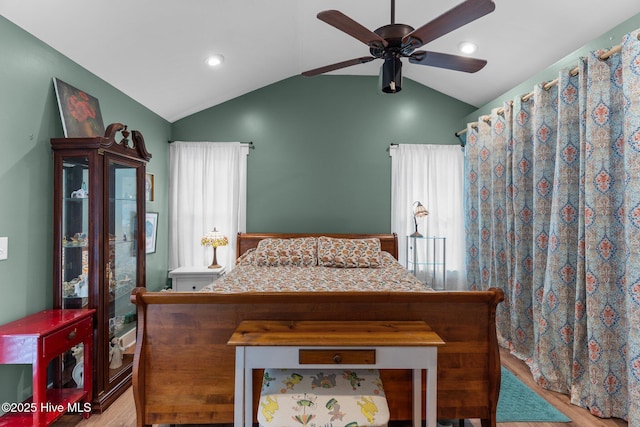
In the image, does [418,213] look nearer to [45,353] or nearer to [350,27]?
[350,27]

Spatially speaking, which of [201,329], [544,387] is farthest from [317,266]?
[544,387]

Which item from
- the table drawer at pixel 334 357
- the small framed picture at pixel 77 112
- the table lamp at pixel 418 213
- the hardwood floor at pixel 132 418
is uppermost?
the small framed picture at pixel 77 112

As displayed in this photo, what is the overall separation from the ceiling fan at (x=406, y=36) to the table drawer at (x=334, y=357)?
1.47 metres

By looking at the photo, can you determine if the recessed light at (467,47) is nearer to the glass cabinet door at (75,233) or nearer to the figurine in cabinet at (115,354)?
the glass cabinet door at (75,233)

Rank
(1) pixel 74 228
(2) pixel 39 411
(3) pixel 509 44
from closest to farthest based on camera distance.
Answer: (2) pixel 39 411
(1) pixel 74 228
(3) pixel 509 44

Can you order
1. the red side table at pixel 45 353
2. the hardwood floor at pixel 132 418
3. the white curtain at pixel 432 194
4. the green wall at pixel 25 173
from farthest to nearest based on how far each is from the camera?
the white curtain at pixel 432 194 → the hardwood floor at pixel 132 418 → the green wall at pixel 25 173 → the red side table at pixel 45 353

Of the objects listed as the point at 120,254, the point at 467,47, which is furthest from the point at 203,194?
the point at 467,47

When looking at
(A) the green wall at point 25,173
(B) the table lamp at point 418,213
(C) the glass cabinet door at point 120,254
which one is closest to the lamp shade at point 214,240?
(C) the glass cabinet door at point 120,254

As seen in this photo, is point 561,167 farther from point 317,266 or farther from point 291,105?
point 291,105

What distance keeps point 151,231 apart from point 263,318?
2.48 m

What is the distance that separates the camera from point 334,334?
172 centimetres

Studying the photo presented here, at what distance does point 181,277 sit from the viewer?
12.8 feet

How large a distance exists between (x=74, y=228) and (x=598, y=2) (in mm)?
3806

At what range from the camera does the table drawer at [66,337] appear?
74.5 inches
